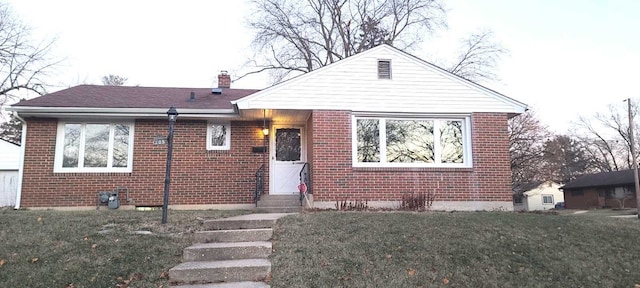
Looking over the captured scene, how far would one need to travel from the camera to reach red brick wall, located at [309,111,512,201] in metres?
9.59

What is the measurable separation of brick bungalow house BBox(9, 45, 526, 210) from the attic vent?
0.03 meters

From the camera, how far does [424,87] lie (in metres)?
10.1

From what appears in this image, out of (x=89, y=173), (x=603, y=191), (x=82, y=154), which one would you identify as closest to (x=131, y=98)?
(x=82, y=154)

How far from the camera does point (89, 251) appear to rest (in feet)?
18.3

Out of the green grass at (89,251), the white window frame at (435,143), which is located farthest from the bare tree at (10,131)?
the white window frame at (435,143)

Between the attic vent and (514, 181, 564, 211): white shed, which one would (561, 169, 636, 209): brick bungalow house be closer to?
(514, 181, 564, 211): white shed

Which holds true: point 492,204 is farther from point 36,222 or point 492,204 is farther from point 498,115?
point 36,222

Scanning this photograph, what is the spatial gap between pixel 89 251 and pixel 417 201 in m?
6.71

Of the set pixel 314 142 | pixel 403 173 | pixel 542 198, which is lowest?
pixel 542 198

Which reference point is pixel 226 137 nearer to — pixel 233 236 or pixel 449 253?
pixel 233 236

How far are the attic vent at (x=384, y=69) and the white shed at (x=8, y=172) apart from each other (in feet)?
70.1

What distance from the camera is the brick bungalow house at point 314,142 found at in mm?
9797

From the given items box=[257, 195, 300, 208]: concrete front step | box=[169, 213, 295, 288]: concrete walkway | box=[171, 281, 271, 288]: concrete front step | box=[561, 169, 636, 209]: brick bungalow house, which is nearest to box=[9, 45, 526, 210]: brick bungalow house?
box=[257, 195, 300, 208]: concrete front step

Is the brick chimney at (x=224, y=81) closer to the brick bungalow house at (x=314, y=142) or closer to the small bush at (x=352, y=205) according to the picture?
the brick bungalow house at (x=314, y=142)
